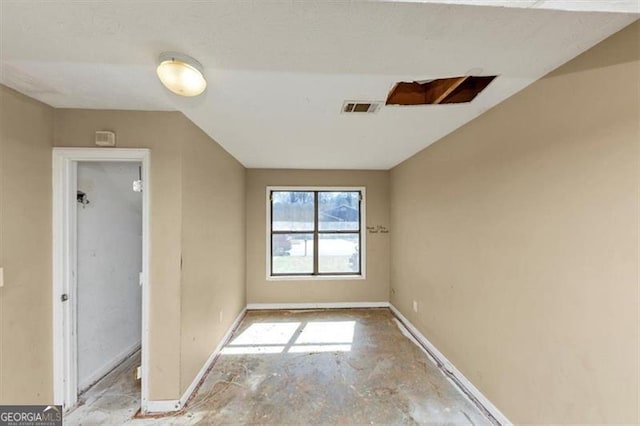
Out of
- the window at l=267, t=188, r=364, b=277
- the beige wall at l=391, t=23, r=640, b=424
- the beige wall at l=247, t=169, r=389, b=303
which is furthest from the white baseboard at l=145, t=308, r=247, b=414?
the beige wall at l=391, t=23, r=640, b=424

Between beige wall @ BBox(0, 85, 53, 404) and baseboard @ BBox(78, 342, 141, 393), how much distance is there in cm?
35

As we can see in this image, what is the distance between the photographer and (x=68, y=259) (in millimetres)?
1904

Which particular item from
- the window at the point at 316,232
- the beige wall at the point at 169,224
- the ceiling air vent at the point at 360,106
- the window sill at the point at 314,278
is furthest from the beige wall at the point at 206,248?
the ceiling air vent at the point at 360,106

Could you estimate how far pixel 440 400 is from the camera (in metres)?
2.11

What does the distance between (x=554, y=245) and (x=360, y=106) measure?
1.47 m

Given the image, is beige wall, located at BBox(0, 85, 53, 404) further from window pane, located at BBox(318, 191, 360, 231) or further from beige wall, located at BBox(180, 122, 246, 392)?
window pane, located at BBox(318, 191, 360, 231)

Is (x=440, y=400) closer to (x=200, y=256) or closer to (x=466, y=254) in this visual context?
(x=466, y=254)

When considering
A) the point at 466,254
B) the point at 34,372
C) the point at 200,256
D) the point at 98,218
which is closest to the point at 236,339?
the point at 200,256

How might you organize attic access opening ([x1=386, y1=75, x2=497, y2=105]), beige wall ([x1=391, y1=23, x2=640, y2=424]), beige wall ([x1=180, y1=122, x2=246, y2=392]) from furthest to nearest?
1. beige wall ([x1=180, y1=122, x2=246, y2=392])
2. attic access opening ([x1=386, y1=75, x2=497, y2=105])
3. beige wall ([x1=391, y1=23, x2=640, y2=424])

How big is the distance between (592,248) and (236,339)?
3.33m

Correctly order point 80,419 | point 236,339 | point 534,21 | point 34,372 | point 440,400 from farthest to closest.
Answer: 1. point 236,339
2. point 440,400
3. point 80,419
4. point 34,372
5. point 534,21

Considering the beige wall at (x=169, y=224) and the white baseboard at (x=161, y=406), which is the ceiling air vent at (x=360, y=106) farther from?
the white baseboard at (x=161, y=406)

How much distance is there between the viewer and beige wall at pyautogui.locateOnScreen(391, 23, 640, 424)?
3.76 feet

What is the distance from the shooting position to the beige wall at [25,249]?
1533 mm
